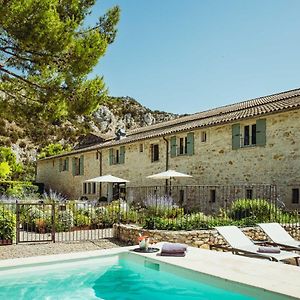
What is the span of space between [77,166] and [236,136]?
18.6 metres

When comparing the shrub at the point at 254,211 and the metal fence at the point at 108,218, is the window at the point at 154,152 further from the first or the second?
the shrub at the point at 254,211

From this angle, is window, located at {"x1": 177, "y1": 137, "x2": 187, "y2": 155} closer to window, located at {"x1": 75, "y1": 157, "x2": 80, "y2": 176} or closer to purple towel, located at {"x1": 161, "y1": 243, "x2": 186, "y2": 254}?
purple towel, located at {"x1": 161, "y1": 243, "x2": 186, "y2": 254}

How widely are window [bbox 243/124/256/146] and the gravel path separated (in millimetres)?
8848

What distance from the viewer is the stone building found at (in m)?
Answer: 16.5

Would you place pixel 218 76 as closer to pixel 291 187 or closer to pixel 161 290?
pixel 291 187

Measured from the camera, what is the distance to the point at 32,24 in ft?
34.1

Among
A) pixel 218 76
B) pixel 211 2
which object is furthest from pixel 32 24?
pixel 218 76

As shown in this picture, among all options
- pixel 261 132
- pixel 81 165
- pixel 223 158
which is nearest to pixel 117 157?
pixel 81 165

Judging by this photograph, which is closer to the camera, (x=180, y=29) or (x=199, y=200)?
(x=180, y=29)

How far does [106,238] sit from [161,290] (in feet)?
17.1

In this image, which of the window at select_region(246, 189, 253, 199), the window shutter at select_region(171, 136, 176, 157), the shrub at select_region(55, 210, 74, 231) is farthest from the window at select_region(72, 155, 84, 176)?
the shrub at select_region(55, 210, 74, 231)

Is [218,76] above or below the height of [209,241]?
above

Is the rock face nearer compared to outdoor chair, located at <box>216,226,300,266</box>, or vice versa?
outdoor chair, located at <box>216,226,300,266</box>

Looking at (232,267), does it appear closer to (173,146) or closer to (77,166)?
(173,146)
